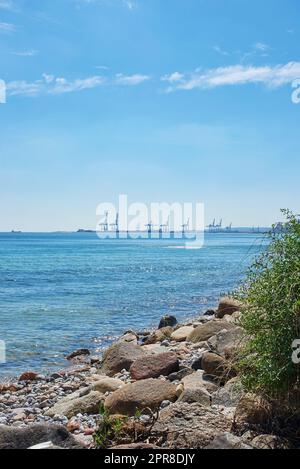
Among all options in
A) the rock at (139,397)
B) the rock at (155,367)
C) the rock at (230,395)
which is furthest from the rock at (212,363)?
the rock at (230,395)

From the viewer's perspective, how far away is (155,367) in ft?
Answer: 36.2

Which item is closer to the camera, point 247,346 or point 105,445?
point 105,445

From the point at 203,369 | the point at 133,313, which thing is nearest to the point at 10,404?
the point at 203,369

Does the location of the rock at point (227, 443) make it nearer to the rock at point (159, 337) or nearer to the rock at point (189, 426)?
the rock at point (189, 426)

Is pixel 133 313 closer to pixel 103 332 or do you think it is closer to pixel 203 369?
pixel 103 332

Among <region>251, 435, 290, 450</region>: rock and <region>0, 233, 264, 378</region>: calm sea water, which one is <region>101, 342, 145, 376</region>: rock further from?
<region>251, 435, 290, 450</region>: rock

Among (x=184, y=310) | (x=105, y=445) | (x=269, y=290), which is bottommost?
(x=184, y=310)

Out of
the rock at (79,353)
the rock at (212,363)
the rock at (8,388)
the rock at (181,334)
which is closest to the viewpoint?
the rock at (212,363)

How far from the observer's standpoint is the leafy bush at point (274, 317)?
614cm

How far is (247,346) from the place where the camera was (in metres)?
6.78

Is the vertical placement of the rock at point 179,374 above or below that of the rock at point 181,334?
above

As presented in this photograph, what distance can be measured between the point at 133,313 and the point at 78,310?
2.77 m

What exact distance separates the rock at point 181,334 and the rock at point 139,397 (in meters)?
9.13

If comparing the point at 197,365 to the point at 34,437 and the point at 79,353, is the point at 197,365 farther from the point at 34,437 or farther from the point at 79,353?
the point at 79,353
